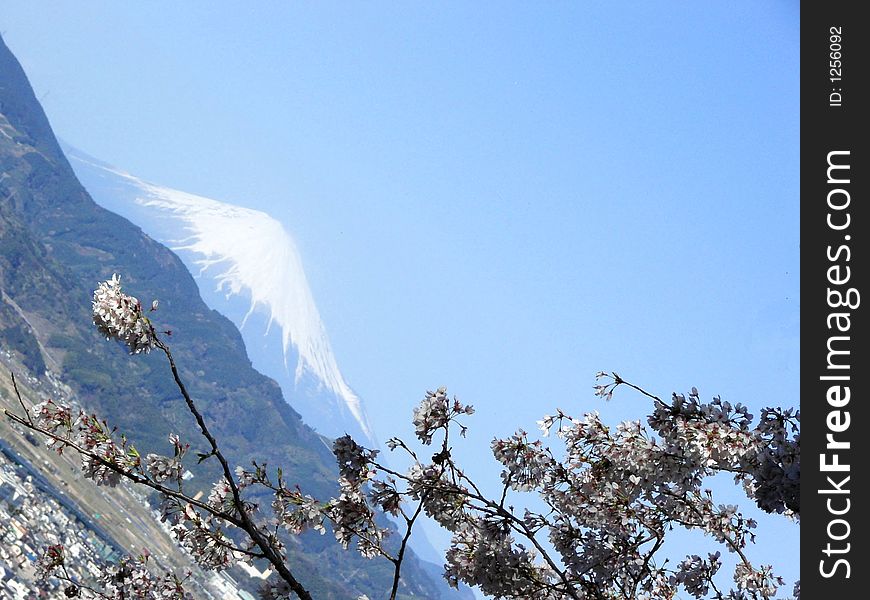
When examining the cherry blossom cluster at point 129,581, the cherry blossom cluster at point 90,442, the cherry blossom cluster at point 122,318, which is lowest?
the cherry blossom cluster at point 129,581

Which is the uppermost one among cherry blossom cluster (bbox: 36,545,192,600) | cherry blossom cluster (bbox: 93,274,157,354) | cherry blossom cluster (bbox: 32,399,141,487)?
cherry blossom cluster (bbox: 93,274,157,354)

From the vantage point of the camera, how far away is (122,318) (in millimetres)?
3625

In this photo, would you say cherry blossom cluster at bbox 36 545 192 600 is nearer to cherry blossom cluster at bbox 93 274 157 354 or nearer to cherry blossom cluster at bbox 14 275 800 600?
cherry blossom cluster at bbox 14 275 800 600

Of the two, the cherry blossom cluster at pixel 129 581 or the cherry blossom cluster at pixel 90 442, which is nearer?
the cherry blossom cluster at pixel 90 442

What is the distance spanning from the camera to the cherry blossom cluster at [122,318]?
3.61 metres

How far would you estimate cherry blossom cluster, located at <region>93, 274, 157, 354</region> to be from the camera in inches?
142

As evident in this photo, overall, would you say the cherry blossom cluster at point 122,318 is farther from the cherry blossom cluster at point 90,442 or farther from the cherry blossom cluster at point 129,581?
the cherry blossom cluster at point 129,581

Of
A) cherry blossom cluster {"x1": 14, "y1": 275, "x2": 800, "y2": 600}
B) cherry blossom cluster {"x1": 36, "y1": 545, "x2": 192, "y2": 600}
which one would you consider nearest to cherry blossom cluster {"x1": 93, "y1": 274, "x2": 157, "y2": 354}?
cherry blossom cluster {"x1": 14, "y1": 275, "x2": 800, "y2": 600}

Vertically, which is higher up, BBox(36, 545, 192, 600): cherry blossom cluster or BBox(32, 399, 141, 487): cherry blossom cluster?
BBox(32, 399, 141, 487): cherry blossom cluster

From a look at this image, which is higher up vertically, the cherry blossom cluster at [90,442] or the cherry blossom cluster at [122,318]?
the cherry blossom cluster at [122,318]

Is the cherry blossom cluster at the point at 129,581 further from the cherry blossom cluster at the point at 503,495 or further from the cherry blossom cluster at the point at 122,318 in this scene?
the cherry blossom cluster at the point at 122,318

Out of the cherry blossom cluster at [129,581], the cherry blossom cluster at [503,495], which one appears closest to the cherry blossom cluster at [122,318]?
the cherry blossom cluster at [503,495]

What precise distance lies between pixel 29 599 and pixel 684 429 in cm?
2565
